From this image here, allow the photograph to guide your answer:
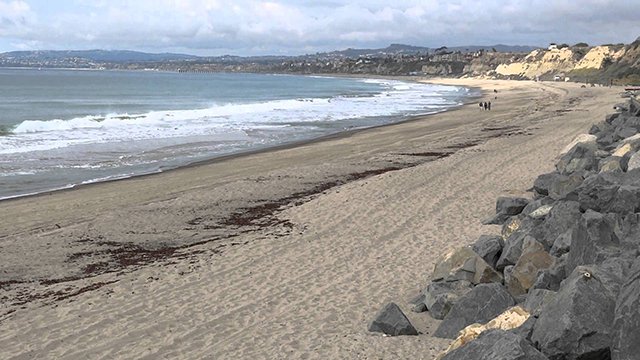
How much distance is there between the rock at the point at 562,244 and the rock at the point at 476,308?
1026 millimetres

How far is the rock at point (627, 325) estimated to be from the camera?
3.95 meters

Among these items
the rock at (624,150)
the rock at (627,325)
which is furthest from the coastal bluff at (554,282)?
the rock at (624,150)

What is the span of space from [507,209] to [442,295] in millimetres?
4601

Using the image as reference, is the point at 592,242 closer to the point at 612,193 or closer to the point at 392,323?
the point at 612,193

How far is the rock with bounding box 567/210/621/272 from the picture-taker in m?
5.89

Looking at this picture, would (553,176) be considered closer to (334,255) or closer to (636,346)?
(334,255)

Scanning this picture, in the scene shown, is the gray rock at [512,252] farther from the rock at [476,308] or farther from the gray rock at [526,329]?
the gray rock at [526,329]

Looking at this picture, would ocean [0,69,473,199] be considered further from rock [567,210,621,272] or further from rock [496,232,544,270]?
rock [567,210,621,272]

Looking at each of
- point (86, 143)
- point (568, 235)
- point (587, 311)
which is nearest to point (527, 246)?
point (568, 235)

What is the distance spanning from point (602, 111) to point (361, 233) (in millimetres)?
30410

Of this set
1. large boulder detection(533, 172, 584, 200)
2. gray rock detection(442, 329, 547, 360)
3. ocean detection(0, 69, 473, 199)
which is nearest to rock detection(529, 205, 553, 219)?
large boulder detection(533, 172, 584, 200)

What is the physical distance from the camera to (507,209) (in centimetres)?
1134

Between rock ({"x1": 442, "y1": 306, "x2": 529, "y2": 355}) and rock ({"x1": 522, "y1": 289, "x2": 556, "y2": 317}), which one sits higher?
rock ({"x1": 522, "y1": 289, "x2": 556, "y2": 317})

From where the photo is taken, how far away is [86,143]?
27.8 metres
